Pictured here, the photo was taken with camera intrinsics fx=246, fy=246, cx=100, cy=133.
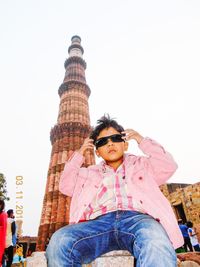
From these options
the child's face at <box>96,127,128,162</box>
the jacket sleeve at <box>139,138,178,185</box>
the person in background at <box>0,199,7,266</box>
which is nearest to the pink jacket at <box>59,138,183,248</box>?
the jacket sleeve at <box>139,138,178,185</box>

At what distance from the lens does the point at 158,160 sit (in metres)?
2.10

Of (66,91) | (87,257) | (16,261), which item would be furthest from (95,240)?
(66,91)

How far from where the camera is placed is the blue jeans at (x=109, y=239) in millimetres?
1438

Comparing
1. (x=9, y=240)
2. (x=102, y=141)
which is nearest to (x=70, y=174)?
(x=102, y=141)

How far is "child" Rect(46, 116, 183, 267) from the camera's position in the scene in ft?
5.08

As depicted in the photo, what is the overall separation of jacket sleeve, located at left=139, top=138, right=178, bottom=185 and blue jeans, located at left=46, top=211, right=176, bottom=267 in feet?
1.54

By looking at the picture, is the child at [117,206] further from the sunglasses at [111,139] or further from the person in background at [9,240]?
the person in background at [9,240]

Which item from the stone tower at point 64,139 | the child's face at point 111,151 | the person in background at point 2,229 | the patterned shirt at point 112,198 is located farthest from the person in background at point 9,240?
the stone tower at point 64,139

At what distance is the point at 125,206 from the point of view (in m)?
1.87

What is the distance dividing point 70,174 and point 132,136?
2.17 ft

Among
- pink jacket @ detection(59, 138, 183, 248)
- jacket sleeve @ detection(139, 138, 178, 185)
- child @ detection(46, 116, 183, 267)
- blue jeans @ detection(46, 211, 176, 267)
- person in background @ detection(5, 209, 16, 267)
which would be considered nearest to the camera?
blue jeans @ detection(46, 211, 176, 267)

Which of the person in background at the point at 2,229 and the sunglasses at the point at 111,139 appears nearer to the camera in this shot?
the sunglasses at the point at 111,139

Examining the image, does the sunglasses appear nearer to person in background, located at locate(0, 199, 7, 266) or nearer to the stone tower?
person in background, located at locate(0, 199, 7, 266)

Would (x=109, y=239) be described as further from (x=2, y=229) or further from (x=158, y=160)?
(x=2, y=229)
